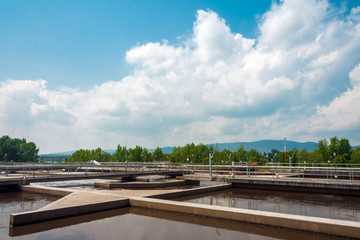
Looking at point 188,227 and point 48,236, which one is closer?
point 48,236

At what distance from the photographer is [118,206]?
45.9 ft

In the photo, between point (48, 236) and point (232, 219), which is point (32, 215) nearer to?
point (48, 236)

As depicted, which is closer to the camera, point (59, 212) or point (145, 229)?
point (145, 229)

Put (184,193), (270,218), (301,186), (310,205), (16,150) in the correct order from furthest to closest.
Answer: (16,150) → (301,186) → (184,193) → (310,205) → (270,218)

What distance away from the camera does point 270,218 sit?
1067cm

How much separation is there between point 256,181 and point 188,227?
16.0 meters

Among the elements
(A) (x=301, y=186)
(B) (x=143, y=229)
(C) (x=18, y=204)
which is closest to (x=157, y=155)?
(A) (x=301, y=186)

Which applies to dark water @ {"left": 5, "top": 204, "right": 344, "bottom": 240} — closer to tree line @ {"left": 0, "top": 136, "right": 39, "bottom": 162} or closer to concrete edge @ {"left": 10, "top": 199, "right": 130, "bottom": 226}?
concrete edge @ {"left": 10, "top": 199, "right": 130, "bottom": 226}

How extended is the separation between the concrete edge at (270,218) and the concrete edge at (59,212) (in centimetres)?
148

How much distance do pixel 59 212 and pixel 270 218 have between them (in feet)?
31.4

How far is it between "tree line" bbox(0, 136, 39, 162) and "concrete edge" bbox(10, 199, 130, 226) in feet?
435

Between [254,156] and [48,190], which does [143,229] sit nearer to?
[48,190]

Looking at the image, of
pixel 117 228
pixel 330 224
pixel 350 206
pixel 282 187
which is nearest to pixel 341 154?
pixel 282 187

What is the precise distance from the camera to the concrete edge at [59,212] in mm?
10656
